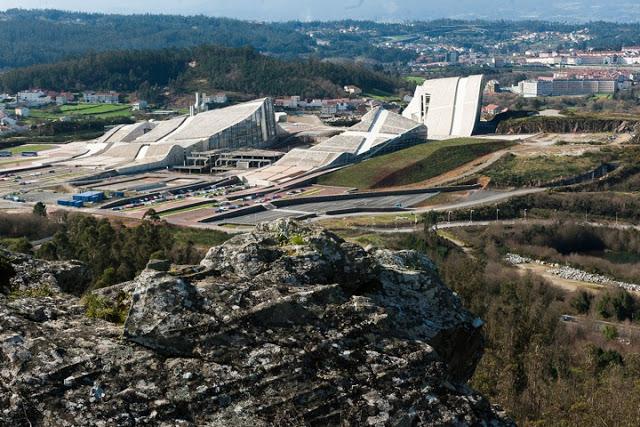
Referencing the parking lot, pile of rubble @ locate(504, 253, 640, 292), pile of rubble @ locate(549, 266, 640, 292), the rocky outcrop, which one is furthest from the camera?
the parking lot

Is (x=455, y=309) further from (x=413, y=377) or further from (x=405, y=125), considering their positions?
(x=405, y=125)

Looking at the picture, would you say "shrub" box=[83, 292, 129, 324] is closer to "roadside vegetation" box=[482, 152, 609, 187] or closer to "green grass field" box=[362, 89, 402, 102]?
"roadside vegetation" box=[482, 152, 609, 187]

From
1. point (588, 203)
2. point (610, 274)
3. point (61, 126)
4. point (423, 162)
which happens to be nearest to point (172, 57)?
point (61, 126)

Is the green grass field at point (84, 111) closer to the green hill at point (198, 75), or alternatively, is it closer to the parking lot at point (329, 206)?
the green hill at point (198, 75)

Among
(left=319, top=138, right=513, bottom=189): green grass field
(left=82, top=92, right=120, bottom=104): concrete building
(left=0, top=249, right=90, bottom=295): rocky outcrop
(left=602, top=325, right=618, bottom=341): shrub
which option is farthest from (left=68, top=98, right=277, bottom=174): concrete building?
(left=0, top=249, right=90, bottom=295): rocky outcrop

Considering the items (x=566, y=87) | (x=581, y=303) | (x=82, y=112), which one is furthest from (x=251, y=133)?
(x=566, y=87)

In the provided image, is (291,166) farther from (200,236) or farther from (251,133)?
(200,236)
